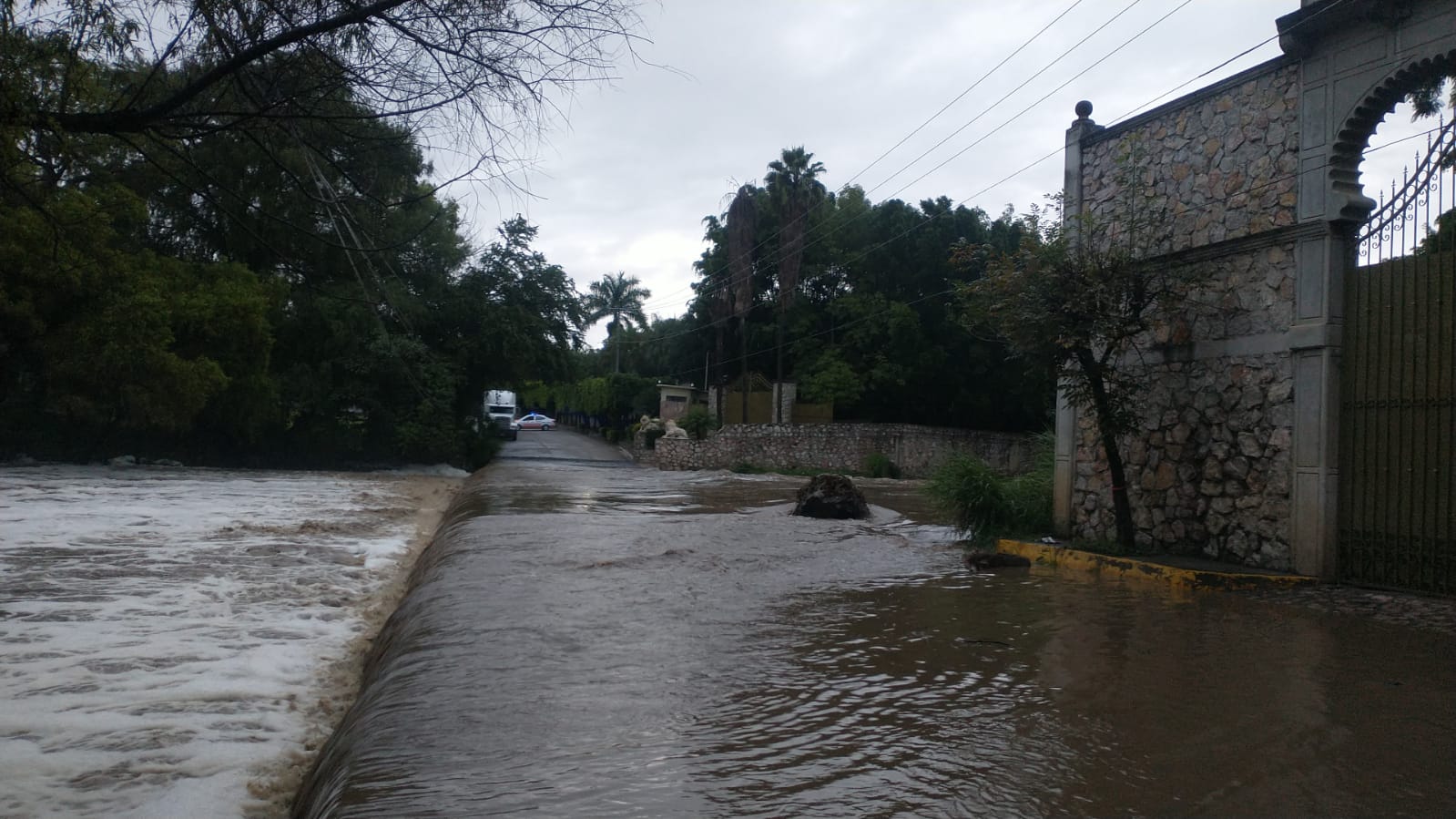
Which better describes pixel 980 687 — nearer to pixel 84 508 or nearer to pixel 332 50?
pixel 332 50

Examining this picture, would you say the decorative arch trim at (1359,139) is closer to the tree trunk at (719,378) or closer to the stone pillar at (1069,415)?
the stone pillar at (1069,415)

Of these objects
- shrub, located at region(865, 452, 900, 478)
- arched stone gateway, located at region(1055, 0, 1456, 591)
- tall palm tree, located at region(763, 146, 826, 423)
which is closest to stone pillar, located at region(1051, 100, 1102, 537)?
arched stone gateway, located at region(1055, 0, 1456, 591)

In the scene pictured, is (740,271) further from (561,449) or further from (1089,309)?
(1089,309)

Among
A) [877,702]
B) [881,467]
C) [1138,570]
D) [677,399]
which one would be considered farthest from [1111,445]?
[677,399]

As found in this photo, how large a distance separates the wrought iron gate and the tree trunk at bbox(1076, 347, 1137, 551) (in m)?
2.06

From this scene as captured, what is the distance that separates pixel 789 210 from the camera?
41.9 m

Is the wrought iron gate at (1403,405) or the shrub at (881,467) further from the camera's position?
the shrub at (881,467)

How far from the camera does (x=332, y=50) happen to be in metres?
5.73

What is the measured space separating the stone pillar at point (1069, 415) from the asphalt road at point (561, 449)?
29069mm

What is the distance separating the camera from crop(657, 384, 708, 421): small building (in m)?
53.6

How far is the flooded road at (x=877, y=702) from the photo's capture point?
13.0 feet

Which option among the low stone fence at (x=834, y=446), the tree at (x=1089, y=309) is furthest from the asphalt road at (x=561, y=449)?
the tree at (x=1089, y=309)

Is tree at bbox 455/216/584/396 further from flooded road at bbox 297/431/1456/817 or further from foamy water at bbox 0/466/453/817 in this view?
flooded road at bbox 297/431/1456/817

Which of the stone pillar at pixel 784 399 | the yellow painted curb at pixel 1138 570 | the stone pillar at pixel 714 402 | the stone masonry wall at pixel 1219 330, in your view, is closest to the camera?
the yellow painted curb at pixel 1138 570
